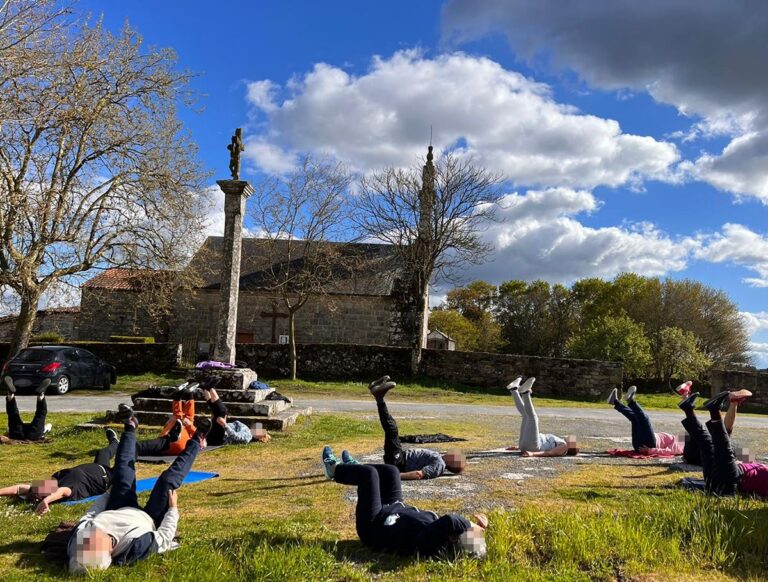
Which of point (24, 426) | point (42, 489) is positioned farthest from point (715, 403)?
point (24, 426)

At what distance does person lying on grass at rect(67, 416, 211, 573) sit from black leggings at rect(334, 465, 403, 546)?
1346 millimetres

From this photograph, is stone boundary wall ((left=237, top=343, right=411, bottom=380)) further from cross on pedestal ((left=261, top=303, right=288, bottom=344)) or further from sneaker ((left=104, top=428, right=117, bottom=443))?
sneaker ((left=104, top=428, right=117, bottom=443))

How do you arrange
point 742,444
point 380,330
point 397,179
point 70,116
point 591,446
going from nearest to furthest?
point 591,446 < point 742,444 < point 70,116 < point 397,179 < point 380,330

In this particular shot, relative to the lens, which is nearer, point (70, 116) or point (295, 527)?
point (295, 527)

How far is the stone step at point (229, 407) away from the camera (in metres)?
11.6

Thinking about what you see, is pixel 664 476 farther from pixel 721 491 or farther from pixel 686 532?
pixel 686 532

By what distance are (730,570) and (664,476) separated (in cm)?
302

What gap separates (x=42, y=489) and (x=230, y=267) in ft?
27.2

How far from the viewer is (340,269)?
3009 cm

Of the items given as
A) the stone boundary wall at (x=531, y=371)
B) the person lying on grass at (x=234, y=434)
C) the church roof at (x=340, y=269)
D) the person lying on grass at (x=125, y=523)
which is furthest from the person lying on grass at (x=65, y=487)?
the church roof at (x=340, y=269)

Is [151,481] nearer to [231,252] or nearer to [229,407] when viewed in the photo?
[229,407]

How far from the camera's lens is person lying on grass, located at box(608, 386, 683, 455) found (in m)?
8.95

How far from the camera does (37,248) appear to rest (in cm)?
1822

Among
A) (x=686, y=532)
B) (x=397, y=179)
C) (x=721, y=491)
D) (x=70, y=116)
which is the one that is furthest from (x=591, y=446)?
(x=397, y=179)
